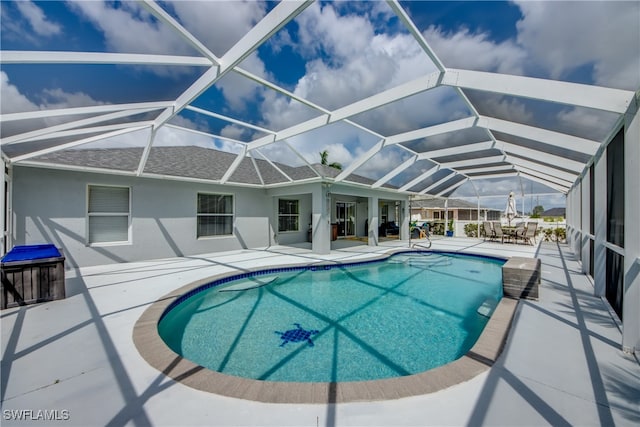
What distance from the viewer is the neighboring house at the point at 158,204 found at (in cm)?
783

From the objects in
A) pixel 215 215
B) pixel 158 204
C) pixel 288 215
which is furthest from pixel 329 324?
pixel 288 215

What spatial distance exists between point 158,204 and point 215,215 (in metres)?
2.38

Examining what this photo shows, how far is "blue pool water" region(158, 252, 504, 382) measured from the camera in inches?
152

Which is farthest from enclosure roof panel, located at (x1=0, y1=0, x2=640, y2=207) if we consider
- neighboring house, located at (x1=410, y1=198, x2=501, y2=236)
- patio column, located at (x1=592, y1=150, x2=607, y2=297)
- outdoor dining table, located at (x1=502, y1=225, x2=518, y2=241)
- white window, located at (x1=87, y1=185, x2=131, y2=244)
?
neighboring house, located at (x1=410, y1=198, x2=501, y2=236)

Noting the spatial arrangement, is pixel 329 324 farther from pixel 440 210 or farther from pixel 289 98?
pixel 440 210

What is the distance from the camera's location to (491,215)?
38594mm

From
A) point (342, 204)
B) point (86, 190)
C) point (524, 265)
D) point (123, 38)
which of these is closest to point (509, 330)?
point (524, 265)

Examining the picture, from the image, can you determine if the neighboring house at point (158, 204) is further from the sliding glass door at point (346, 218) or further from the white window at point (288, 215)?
the sliding glass door at point (346, 218)

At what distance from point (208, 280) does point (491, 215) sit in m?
42.1

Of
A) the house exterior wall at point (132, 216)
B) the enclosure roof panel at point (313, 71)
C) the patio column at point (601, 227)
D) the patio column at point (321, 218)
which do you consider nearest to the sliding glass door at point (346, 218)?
the patio column at point (321, 218)

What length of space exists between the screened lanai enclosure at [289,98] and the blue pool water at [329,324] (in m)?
2.48

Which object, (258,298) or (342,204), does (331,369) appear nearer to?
(258,298)

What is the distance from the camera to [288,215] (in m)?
14.9

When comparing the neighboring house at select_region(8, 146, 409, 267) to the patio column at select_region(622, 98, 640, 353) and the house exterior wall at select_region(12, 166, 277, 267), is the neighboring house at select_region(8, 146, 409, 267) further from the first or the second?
the patio column at select_region(622, 98, 640, 353)
